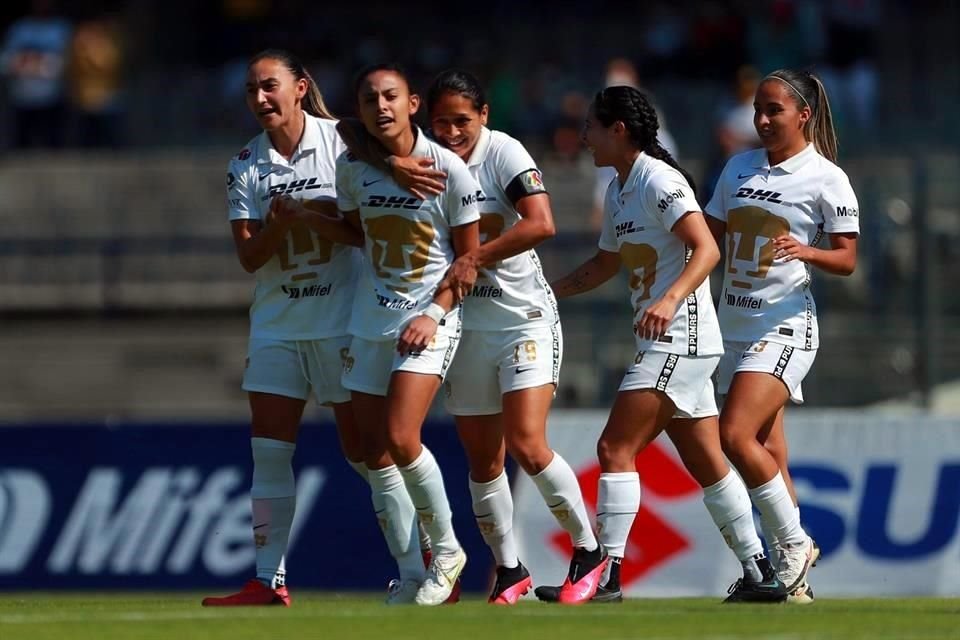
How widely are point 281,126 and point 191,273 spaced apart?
9132 mm

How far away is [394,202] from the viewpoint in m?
7.96

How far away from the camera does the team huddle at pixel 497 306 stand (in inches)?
314

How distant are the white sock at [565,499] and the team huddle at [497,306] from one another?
0.01 m

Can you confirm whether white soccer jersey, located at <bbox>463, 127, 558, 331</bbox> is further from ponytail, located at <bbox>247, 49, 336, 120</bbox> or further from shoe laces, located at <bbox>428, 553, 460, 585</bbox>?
shoe laces, located at <bbox>428, 553, 460, 585</bbox>

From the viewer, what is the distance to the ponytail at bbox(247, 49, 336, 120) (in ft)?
27.5

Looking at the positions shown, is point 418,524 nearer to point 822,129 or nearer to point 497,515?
point 497,515

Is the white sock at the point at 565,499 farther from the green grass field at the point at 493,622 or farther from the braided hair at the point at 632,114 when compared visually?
the braided hair at the point at 632,114

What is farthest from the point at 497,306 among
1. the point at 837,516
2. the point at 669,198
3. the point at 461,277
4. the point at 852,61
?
the point at 852,61

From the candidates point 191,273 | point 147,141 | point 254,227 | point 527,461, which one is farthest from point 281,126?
point 147,141

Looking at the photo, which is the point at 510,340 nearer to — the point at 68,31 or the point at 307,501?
the point at 307,501

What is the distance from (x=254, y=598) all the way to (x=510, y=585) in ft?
4.01

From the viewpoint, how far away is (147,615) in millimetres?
7762

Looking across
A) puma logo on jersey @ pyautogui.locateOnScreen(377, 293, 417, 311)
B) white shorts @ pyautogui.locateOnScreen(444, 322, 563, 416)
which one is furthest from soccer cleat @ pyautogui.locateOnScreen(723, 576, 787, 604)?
puma logo on jersey @ pyautogui.locateOnScreen(377, 293, 417, 311)

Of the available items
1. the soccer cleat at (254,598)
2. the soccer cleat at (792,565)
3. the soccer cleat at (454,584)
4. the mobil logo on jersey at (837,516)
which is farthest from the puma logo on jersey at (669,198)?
the mobil logo on jersey at (837,516)
